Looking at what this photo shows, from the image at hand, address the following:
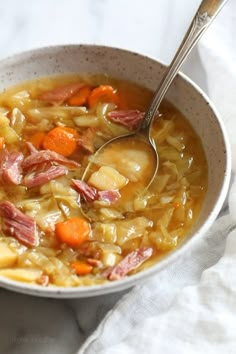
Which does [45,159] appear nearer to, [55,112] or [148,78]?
[55,112]

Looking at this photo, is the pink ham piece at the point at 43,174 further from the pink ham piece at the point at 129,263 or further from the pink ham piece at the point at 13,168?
the pink ham piece at the point at 129,263

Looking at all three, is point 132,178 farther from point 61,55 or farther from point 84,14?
point 84,14

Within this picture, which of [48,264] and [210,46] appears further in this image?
[210,46]

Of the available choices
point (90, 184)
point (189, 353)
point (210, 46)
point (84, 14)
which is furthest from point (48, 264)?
point (84, 14)

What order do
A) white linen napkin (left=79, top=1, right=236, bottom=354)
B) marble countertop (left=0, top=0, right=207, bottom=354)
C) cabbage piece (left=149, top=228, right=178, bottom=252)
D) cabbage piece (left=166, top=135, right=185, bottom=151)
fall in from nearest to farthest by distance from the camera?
1. white linen napkin (left=79, top=1, right=236, bottom=354)
2. cabbage piece (left=149, top=228, right=178, bottom=252)
3. cabbage piece (left=166, top=135, right=185, bottom=151)
4. marble countertop (left=0, top=0, right=207, bottom=354)

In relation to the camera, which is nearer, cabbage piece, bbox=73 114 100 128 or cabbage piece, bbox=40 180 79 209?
cabbage piece, bbox=40 180 79 209

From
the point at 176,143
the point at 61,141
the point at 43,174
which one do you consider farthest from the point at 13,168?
the point at 176,143

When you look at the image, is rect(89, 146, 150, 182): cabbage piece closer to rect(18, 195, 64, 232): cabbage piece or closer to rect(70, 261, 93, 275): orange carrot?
rect(18, 195, 64, 232): cabbage piece

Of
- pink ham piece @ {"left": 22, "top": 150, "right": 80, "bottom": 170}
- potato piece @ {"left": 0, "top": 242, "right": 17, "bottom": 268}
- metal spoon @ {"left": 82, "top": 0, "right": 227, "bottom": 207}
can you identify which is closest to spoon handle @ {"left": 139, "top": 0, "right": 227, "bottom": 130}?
metal spoon @ {"left": 82, "top": 0, "right": 227, "bottom": 207}
